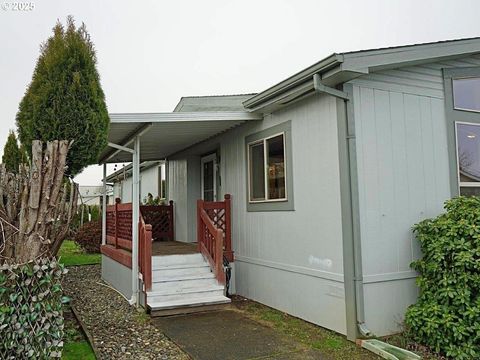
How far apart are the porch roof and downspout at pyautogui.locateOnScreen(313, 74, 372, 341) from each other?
2.18 m

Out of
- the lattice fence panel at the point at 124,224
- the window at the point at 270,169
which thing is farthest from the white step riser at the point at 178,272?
the window at the point at 270,169

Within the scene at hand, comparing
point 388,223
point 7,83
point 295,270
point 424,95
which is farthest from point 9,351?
point 7,83

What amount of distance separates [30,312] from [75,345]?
1783 mm

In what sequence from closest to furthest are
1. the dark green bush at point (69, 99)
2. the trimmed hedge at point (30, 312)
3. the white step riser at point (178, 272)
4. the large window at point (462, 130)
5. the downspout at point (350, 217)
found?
1. the trimmed hedge at point (30, 312)
2. the downspout at point (350, 217)
3. the dark green bush at point (69, 99)
4. the large window at point (462, 130)
5. the white step riser at point (178, 272)

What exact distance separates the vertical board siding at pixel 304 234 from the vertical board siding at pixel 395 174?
0.36 m

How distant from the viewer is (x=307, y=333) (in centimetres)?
505

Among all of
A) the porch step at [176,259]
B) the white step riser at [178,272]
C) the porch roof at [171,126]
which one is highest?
the porch roof at [171,126]

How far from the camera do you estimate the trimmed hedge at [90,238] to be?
1562cm

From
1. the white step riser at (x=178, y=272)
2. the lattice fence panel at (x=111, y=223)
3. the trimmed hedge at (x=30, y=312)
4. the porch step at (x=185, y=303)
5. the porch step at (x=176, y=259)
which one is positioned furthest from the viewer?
the lattice fence panel at (x=111, y=223)

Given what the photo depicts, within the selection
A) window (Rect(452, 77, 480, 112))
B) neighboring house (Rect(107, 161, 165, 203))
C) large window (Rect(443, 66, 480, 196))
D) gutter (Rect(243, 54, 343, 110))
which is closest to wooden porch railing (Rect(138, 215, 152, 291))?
gutter (Rect(243, 54, 343, 110))

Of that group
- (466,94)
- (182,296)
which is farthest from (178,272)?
(466,94)

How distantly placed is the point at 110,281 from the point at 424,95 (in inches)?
286

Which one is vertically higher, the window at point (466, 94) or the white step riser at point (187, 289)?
the window at point (466, 94)
